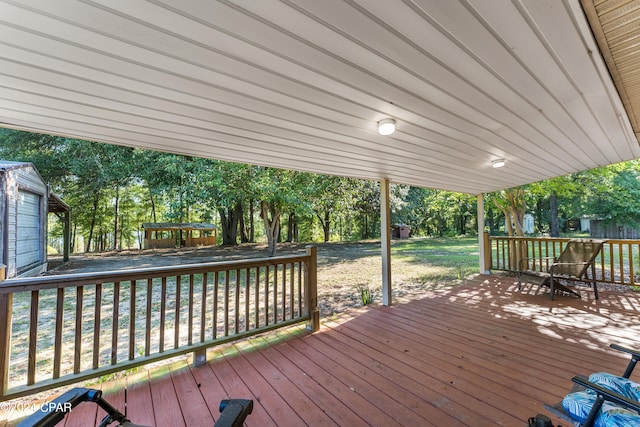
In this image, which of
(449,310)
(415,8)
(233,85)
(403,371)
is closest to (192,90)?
(233,85)

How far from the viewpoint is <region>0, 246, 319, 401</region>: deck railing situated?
181cm

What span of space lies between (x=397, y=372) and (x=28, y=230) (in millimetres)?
9570

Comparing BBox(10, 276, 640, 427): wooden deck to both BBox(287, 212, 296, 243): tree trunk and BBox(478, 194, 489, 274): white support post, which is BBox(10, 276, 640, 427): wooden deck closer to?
BBox(478, 194, 489, 274): white support post

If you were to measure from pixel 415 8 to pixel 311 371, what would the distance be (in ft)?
8.47

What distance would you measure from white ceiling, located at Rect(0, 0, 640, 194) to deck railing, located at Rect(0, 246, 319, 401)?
1180mm

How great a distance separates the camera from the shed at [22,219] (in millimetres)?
5539

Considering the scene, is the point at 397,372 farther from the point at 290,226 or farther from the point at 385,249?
the point at 290,226

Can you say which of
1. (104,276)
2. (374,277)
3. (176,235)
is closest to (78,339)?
(104,276)

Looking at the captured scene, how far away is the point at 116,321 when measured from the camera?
2078mm

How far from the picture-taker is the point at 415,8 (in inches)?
43.4

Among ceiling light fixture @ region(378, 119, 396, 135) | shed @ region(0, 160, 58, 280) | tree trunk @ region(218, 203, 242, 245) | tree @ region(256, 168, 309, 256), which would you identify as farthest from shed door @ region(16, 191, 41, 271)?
ceiling light fixture @ region(378, 119, 396, 135)

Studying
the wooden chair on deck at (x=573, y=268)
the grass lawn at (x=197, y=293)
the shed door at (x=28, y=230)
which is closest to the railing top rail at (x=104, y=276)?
the grass lawn at (x=197, y=293)

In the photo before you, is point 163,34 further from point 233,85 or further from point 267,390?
point 267,390

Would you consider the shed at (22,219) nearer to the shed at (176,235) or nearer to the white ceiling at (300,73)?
the white ceiling at (300,73)
